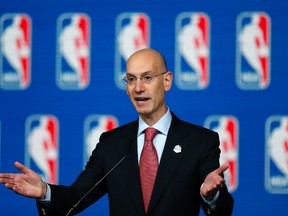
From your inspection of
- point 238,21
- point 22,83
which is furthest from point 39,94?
point 238,21

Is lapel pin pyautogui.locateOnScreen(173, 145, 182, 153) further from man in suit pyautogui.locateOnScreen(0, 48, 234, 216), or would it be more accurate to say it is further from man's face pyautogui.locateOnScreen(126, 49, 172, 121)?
man's face pyautogui.locateOnScreen(126, 49, 172, 121)

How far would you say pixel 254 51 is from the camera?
3576mm

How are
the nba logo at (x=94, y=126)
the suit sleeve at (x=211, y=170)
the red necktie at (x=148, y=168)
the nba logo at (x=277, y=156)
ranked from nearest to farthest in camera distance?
the suit sleeve at (x=211, y=170) → the red necktie at (x=148, y=168) → the nba logo at (x=277, y=156) → the nba logo at (x=94, y=126)

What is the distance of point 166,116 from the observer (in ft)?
7.95

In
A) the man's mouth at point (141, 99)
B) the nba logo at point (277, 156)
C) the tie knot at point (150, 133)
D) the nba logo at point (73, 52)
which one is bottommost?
the nba logo at point (277, 156)

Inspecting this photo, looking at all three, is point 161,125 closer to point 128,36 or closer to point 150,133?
point 150,133

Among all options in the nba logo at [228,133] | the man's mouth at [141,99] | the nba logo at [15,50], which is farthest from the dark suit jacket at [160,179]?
the nba logo at [15,50]

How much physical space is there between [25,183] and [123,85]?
1.51 meters

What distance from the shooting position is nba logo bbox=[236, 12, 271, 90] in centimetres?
358

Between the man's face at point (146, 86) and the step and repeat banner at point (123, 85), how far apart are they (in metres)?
1.20

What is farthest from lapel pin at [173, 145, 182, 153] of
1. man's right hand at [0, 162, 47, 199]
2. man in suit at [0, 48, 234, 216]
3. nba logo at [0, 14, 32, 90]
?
nba logo at [0, 14, 32, 90]

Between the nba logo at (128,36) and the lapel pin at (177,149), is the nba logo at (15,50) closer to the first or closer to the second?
the nba logo at (128,36)

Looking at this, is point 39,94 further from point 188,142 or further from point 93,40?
point 188,142

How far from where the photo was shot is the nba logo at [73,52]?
366 centimetres
